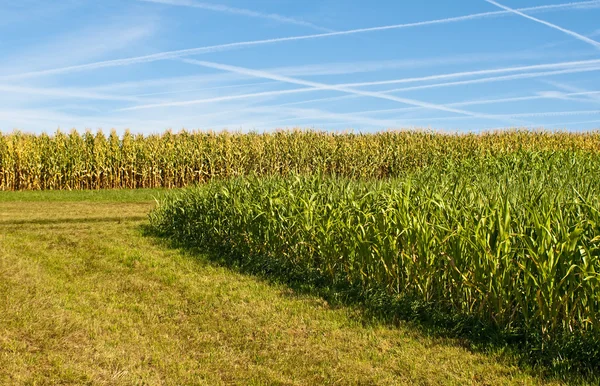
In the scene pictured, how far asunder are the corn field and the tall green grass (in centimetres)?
1728

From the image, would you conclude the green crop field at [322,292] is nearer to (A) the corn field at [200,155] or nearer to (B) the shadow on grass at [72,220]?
(B) the shadow on grass at [72,220]

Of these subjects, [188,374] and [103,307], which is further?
[103,307]

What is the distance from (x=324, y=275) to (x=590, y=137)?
3311 centimetres

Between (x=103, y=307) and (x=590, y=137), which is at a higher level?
(x=590, y=137)

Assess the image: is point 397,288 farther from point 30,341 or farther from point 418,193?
point 30,341

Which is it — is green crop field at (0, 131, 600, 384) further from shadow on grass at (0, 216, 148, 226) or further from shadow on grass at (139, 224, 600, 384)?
shadow on grass at (0, 216, 148, 226)

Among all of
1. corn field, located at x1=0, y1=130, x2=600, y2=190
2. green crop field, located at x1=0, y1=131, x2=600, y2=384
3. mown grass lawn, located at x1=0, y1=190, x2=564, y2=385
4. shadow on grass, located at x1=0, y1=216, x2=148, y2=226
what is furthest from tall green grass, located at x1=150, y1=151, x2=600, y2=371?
corn field, located at x1=0, y1=130, x2=600, y2=190

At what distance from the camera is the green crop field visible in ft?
17.4

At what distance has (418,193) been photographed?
7824 millimetres

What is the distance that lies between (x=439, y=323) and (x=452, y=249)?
843 millimetres

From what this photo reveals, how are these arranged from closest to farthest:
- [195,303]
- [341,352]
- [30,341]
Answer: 1. [341,352]
2. [30,341]
3. [195,303]

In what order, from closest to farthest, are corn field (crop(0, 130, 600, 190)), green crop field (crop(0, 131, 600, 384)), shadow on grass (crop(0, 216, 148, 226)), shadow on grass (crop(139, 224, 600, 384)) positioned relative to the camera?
shadow on grass (crop(139, 224, 600, 384))
green crop field (crop(0, 131, 600, 384))
shadow on grass (crop(0, 216, 148, 226))
corn field (crop(0, 130, 600, 190))

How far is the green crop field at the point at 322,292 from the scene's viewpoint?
17.4 feet

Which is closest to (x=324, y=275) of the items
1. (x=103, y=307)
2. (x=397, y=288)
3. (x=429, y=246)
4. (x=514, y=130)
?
(x=397, y=288)
